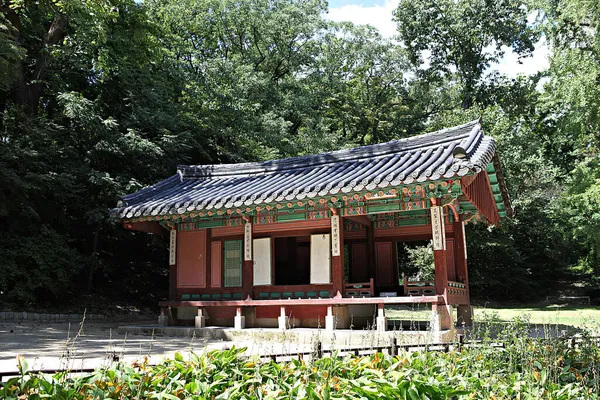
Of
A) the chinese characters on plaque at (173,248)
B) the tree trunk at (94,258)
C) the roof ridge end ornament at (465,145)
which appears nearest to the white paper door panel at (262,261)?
the chinese characters on plaque at (173,248)

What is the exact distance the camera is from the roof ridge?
1217cm

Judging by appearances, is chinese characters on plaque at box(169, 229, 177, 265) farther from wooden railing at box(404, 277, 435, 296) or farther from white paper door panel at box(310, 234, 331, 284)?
wooden railing at box(404, 277, 435, 296)

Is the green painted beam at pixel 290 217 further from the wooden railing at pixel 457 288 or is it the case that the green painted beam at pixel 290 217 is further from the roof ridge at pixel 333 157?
the wooden railing at pixel 457 288

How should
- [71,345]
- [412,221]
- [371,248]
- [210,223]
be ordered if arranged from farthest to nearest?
[371,248] < [210,223] < [412,221] < [71,345]

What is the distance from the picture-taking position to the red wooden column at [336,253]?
37.5 ft

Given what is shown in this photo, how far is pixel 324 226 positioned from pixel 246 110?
11949mm

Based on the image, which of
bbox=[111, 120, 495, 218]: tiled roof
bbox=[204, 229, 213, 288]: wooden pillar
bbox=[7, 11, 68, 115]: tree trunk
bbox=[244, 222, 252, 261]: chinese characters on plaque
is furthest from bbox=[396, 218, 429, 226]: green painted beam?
bbox=[7, 11, 68, 115]: tree trunk

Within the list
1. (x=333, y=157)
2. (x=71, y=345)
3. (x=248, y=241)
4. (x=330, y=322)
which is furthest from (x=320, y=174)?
(x=71, y=345)

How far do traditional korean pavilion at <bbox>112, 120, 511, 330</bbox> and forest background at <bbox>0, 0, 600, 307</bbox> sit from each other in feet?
11.1

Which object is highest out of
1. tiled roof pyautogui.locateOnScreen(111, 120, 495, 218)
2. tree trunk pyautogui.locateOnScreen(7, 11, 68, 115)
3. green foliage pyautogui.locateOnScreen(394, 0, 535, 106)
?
green foliage pyautogui.locateOnScreen(394, 0, 535, 106)

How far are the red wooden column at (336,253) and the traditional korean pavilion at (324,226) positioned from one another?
0.02m

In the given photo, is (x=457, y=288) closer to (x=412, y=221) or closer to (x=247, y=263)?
(x=412, y=221)

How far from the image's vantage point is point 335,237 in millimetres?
11578

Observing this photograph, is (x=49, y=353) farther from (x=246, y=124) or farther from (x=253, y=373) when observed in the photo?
(x=246, y=124)
